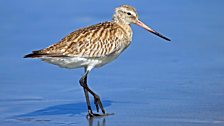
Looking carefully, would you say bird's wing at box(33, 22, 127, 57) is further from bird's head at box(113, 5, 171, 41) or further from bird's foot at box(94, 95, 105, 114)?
bird's foot at box(94, 95, 105, 114)

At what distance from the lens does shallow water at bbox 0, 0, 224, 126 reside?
941cm

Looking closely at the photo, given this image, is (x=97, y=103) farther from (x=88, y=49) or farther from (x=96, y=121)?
(x=88, y=49)

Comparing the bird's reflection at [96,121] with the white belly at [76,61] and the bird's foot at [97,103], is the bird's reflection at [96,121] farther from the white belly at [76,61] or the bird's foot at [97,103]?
the white belly at [76,61]

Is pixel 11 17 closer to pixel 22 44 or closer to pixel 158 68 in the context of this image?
pixel 22 44

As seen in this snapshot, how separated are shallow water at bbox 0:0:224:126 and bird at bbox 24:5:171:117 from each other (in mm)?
447

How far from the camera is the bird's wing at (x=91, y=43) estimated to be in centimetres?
971

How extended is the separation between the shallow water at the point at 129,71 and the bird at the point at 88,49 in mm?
447

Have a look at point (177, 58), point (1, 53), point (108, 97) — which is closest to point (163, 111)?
point (108, 97)

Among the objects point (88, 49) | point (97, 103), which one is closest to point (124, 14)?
point (88, 49)

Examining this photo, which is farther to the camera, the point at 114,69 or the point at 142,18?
the point at 142,18

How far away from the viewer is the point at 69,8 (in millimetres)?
14109

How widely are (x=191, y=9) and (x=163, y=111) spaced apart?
5.01 meters

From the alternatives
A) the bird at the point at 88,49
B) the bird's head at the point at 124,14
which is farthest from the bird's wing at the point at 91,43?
the bird's head at the point at 124,14

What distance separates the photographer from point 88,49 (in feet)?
32.3
